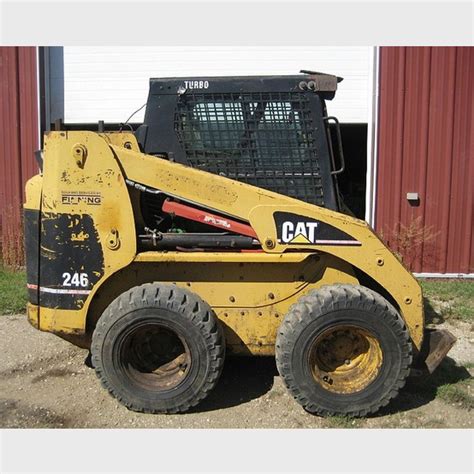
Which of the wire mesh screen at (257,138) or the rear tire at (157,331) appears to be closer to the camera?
the rear tire at (157,331)

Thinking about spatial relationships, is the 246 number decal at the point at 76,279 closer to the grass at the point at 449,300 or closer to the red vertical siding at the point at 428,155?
the grass at the point at 449,300

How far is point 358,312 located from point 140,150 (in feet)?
6.89

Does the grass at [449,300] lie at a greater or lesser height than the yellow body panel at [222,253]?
lesser

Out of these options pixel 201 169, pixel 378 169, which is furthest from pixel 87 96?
pixel 201 169

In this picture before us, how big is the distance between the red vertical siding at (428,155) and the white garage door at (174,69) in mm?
548

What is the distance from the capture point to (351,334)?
14.3ft

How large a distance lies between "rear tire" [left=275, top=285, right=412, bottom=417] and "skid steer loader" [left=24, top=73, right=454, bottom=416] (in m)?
0.01

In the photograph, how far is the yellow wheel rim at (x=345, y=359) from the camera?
13.9 ft

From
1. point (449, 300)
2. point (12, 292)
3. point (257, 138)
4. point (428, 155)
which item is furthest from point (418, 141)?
point (12, 292)

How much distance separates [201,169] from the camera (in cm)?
455

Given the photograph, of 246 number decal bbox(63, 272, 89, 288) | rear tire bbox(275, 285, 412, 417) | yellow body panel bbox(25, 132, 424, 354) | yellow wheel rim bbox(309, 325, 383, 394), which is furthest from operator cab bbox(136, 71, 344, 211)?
246 number decal bbox(63, 272, 89, 288)

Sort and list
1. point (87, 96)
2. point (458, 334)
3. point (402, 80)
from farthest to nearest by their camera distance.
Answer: point (87, 96), point (402, 80), point (458, 334)

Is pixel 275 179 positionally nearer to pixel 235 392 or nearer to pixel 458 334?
pixel 235 392

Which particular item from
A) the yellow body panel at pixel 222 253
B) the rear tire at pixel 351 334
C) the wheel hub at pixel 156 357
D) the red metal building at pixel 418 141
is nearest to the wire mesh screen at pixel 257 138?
the yellow body panel at pixel 222 253
